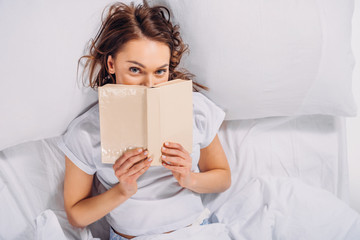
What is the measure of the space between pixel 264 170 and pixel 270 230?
0.77ft

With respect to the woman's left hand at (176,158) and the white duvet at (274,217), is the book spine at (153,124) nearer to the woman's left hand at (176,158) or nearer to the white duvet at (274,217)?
the woman's left hand at (176,158)

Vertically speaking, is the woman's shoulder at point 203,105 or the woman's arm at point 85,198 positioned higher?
the woman's shoulder at point 203,105

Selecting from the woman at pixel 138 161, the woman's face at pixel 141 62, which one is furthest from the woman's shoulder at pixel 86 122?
the woman's face at pixel 141 62

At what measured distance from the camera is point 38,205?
949mm

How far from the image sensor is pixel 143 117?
0.66 m

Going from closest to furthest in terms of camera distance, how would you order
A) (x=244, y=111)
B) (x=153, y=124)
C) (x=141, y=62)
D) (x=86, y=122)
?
(x=153, y=124), (x=141, y=62), (x=86, y=122), (x=244, y=111)

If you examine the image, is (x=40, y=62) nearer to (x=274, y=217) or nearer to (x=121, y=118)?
(x=121, y=118)

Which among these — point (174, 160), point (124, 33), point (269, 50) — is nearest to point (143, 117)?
point (174, 160)

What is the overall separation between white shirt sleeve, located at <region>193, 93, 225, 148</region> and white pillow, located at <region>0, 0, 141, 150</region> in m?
0.30

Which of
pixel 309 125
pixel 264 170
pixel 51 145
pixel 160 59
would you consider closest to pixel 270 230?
pixel 264 170

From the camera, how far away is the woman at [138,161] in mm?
768

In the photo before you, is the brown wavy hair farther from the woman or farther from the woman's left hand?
the woman's left hand

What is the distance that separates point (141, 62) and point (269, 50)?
1.29ft

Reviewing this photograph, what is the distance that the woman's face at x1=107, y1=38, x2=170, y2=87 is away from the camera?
2.49 feet
